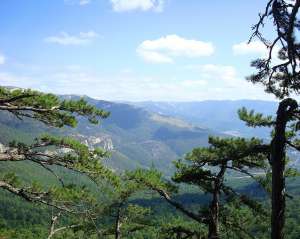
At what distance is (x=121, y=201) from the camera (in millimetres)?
26453

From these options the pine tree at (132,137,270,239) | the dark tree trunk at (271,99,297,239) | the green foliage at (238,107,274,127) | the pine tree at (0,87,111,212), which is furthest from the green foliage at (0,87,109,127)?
the dark tree trunk at (271,99,297,239)

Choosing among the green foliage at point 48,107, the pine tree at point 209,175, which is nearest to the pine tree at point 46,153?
the green foliage at point 48,107

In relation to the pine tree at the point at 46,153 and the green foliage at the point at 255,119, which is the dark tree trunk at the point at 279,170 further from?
the pine tree at the point at 46,153

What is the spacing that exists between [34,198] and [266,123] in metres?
7.69

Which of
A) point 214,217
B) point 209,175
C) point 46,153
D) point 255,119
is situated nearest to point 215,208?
point 214,217

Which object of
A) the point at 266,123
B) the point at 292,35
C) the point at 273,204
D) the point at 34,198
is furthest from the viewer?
the point at 266,123

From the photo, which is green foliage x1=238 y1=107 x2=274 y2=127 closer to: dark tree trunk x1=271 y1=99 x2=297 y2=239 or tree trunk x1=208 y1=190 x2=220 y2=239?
tree trunk x1=208 y1=190 x2=220 y2=239

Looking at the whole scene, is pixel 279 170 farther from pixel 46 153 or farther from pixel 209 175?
pixel 46 153

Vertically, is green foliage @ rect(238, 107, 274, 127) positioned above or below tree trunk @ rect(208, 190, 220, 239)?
above

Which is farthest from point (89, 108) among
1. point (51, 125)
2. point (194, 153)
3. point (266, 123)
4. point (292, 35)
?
point (292, 35)

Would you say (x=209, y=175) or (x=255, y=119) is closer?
(x=255, y=119)

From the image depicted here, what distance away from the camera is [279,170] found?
10984 millimetres

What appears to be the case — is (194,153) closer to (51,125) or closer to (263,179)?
(263,179)

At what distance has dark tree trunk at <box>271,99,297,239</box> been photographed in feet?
35.5
